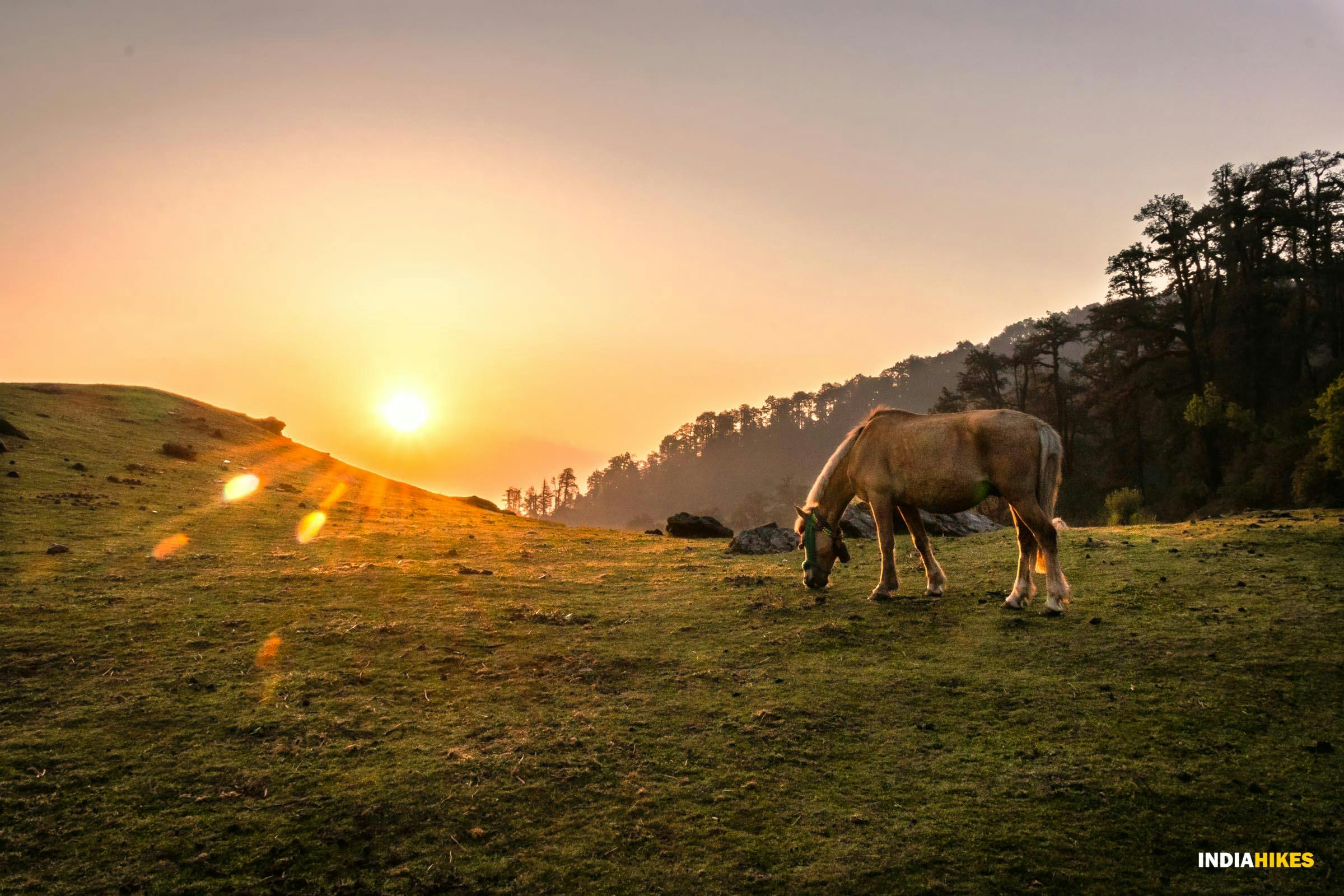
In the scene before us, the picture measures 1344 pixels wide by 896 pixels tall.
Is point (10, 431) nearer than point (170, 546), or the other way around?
point (170, 546)

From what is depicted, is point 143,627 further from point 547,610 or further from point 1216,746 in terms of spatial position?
point 1216,746

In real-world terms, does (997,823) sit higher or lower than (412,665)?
lower

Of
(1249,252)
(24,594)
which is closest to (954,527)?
(24,594)

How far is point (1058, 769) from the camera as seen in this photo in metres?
4.97

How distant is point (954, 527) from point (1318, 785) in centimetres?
1388

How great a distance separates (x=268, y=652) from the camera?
24.6ft

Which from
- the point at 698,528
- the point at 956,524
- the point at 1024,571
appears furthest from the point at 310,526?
the point at 956,524

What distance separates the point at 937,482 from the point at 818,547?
7.40ft

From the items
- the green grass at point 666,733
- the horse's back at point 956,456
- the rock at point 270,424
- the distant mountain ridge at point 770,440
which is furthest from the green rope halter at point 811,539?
the distant mountain ridge at point 770,440

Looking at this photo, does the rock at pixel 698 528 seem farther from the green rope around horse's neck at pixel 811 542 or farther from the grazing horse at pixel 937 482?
the green rope around horse's neck at pixel 811 542

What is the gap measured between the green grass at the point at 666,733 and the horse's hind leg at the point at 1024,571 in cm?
27
